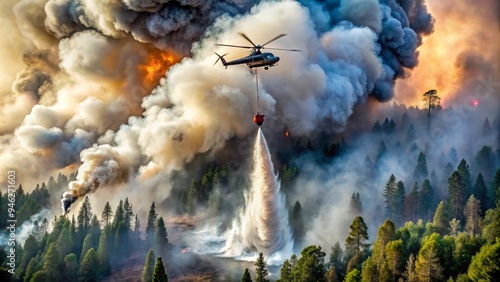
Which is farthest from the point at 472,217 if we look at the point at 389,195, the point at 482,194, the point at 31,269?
the point at 31,269

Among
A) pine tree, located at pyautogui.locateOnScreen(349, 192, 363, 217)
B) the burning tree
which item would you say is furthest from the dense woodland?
the burning tree

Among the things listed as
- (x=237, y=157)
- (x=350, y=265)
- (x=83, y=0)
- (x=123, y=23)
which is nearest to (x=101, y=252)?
(x=350, y=265)

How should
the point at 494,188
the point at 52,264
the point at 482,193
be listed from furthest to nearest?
the point at 482,193
the point at 494,188
the point at 52,264

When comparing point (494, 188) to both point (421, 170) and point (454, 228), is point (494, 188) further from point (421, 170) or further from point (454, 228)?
point (421, 170)

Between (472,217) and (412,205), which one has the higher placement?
(412,205)

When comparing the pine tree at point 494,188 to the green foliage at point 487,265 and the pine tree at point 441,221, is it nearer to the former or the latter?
the pine tree at point 441,221

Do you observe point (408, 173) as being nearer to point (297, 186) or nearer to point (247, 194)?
point (297, 186)
